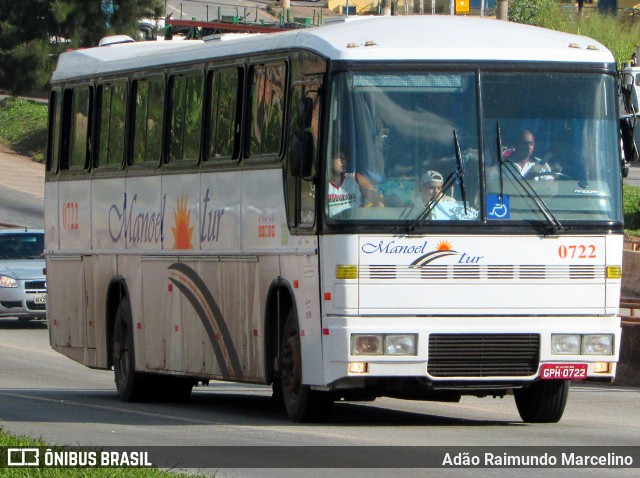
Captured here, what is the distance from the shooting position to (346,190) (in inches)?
482

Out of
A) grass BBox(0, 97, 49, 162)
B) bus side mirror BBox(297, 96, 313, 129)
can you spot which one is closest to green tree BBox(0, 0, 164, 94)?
grass BBox(0, 97, 49, 162)

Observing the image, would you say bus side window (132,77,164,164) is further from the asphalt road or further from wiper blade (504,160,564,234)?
wiper blade (504,160,564,234)

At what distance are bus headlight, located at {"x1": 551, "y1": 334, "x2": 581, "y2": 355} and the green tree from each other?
47.7 metres

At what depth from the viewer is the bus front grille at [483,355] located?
12.2 metres

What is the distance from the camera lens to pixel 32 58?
2304 inches

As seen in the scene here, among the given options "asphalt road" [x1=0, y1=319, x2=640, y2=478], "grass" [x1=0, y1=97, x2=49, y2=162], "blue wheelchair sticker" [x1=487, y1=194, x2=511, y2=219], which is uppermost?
"grass" [x1=0, y1=97, x2=49, y2=162]

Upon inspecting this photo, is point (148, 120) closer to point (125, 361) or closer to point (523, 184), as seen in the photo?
point (125, 361)

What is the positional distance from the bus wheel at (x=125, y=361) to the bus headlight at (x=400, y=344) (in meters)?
5.35

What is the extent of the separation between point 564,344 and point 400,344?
1.31 m

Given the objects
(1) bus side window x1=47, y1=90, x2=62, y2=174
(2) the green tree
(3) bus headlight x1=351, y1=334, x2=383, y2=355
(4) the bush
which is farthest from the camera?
(2) the green tree

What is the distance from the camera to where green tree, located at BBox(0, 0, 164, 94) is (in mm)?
58625

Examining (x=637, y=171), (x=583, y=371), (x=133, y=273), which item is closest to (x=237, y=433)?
(x=583, y=371)

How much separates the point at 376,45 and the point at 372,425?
315 centimetres

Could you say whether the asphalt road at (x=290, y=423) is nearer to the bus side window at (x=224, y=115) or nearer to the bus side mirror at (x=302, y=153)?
the bus side mirror at (x=302, y=153)
